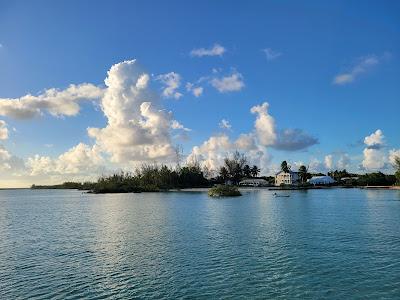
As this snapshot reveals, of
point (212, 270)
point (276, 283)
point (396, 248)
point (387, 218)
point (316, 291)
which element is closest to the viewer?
point (316, 291)

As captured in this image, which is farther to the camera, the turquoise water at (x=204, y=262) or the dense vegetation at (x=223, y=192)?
the dense vegetation at (x=223, y=192)

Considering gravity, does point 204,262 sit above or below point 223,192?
below

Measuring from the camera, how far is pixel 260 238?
4144 cm

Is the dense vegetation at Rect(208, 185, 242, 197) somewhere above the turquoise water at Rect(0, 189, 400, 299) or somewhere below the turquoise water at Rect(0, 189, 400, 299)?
above

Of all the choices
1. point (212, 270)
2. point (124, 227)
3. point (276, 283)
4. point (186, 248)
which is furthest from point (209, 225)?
point (276, 283)

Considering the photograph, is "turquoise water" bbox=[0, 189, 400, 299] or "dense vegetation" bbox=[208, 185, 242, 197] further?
"dense vegetation" bbox=[208, 185, 242, 197]

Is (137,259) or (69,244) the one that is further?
(69,244)

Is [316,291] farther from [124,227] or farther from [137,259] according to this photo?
[124,227]

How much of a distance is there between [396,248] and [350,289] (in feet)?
48.5

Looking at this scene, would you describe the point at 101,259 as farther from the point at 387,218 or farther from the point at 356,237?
the point at 387,218

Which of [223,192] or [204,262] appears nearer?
[204,262]

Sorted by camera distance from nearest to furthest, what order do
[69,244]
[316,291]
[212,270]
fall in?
[316,291] < [212,270] < [69,244]

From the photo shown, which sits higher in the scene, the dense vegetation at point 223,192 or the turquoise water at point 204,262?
the dense vegetation at point 223,192

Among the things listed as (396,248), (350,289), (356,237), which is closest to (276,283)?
(350,289)
